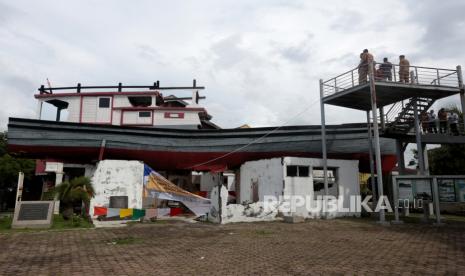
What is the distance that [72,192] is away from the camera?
15.3 m

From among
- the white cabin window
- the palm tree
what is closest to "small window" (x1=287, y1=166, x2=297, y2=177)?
the palm tree

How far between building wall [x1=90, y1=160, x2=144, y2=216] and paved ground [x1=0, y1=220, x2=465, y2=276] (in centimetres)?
612

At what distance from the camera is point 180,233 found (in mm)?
11992

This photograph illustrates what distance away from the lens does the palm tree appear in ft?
50.1

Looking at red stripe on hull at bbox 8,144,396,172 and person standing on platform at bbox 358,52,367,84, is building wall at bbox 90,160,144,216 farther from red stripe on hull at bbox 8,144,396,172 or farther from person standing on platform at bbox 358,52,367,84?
person standing on platform at bbox 358,52,367,84

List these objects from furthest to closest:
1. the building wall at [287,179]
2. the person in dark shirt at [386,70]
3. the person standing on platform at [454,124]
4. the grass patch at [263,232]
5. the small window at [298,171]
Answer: the small window at [298,171]
the building wall at [287,179]
the person standing on platform at [454,124]
the person in dark shirt at [386,70]
the grass patch at [263,232]

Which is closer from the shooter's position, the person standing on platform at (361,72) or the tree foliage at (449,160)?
the person standing on platform at (361,72)

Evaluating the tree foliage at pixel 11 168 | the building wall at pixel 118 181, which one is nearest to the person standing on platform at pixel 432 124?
the building wall at pixel 118 181

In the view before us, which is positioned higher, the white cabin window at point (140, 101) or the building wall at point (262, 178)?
the white cabin window at point (140, 101)

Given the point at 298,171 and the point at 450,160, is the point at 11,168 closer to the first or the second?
the point at 298,171

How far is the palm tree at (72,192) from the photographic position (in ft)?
50.1

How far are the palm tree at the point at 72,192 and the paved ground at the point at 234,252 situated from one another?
3393mm

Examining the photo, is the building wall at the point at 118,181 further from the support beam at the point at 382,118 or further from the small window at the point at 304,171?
the support beam at the point at 382,118

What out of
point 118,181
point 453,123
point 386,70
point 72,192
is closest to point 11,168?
point 118,181
